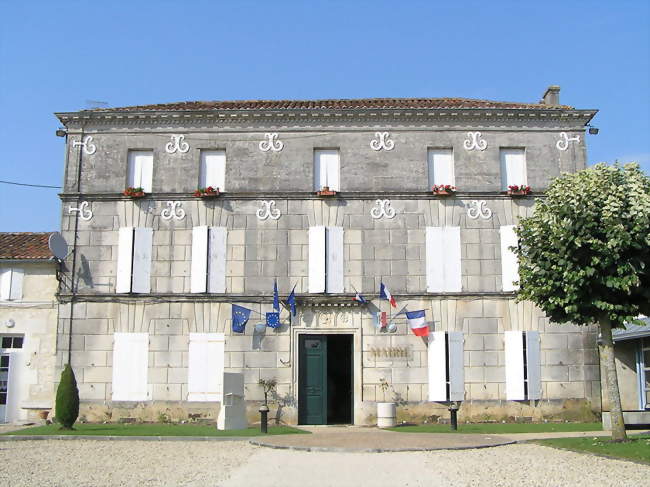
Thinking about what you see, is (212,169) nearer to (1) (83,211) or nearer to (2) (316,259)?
(1) (83,211)

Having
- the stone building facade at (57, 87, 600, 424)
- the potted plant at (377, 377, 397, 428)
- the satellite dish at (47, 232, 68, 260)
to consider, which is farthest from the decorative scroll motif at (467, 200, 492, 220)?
the satellite dish at (47, 232, 68, 260)

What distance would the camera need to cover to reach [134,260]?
2081 centimetres

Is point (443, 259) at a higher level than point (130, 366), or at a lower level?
higher

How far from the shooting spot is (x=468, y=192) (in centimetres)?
→ 2103

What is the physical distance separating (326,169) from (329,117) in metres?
1.49

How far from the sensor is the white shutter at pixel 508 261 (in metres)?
20.6

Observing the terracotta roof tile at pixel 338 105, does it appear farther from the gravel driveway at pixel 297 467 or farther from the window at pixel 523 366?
the gravel driveway at pixel 297 467

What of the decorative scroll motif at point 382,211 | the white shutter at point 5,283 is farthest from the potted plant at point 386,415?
the white shutter at point 5,283

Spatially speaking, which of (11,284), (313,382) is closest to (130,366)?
(11,284)

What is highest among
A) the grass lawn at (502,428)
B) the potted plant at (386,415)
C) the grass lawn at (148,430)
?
the potted plant at (386,415)

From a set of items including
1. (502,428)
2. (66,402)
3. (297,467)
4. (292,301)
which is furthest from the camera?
(292,301)

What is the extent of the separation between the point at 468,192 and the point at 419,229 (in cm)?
175

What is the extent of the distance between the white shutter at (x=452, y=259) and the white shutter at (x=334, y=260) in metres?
2.91

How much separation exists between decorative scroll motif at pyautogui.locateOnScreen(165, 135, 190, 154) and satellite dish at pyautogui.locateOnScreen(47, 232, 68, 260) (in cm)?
387
